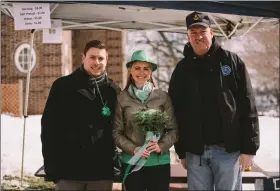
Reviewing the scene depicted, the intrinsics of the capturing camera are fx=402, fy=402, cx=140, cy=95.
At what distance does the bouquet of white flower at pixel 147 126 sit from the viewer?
3537 millimetres

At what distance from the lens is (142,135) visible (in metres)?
3.71

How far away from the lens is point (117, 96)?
3.79 m

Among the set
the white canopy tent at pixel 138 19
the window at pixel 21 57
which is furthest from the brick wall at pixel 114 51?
the white canopy tent at pixel 138 19

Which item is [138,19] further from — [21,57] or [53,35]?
[21,57]

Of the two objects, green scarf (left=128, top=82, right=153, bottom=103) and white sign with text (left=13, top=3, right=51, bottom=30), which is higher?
white sign with text (left=13, top=3, right=51, bottom=30)

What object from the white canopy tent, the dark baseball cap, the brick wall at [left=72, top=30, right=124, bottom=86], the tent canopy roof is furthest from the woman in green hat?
the brick wall at [left=72, top=30, right=124, bottom=86]

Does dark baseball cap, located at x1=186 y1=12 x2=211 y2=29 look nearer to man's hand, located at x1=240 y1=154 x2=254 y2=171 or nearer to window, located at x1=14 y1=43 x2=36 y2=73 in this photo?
man's hand, located at x1=240 y1=154 x2=254 y2=171

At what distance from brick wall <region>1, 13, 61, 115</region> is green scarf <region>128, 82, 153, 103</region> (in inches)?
586

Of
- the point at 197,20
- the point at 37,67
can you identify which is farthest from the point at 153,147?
the point at 37,67

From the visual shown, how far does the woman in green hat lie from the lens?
3643 millimetres

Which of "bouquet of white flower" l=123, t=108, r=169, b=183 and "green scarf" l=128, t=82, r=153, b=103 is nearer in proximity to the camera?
"bouquet of white flower" l=123, t=108, r=169, b=183

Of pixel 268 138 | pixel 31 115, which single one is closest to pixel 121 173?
pixel 268 138

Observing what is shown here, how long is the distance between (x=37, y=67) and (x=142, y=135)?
1563 centimetres

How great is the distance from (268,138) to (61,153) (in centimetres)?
1259
